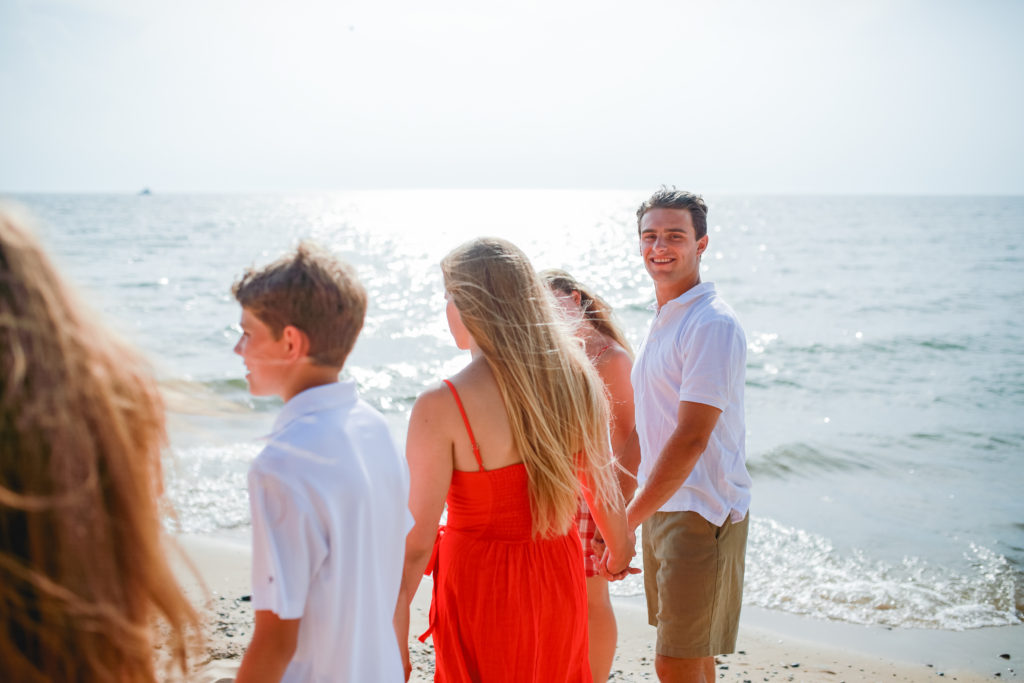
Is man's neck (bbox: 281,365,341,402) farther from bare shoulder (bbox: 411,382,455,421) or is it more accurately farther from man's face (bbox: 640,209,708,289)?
man's face (bbox: 640,209,708,289)

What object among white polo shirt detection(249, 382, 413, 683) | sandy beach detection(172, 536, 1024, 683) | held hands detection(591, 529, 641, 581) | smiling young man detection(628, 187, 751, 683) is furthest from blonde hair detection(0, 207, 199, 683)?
sandy beach detection(172, 536, 1024, 683)

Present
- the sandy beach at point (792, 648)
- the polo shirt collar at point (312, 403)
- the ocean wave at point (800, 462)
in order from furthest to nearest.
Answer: the ocean wave at point (800, 462) < the sandy beach at point (792, 648) < the polo shirt collar at point (312, 403)

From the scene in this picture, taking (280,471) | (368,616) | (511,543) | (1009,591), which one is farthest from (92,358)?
(1009,591)

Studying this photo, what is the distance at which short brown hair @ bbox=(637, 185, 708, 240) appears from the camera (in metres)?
3.52

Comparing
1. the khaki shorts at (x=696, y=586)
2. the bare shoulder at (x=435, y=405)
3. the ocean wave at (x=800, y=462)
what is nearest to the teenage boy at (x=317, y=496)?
the bare shoulder at (x=435, y=405)

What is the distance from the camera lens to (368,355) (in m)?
16.3

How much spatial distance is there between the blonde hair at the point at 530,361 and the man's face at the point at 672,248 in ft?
3.45

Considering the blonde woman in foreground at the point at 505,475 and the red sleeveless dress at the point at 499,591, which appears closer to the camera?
the blonde woman in foreground at the point at 505,475

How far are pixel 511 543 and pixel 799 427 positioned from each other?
970 cm

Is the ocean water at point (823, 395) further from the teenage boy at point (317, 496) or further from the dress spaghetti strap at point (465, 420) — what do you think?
the dress spaghetti strap at point (465, 420)

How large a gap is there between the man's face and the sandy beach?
258 cm

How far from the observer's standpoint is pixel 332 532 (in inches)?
64.3

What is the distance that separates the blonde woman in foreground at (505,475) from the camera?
2371 millimetres

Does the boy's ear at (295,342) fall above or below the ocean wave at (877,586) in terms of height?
above
